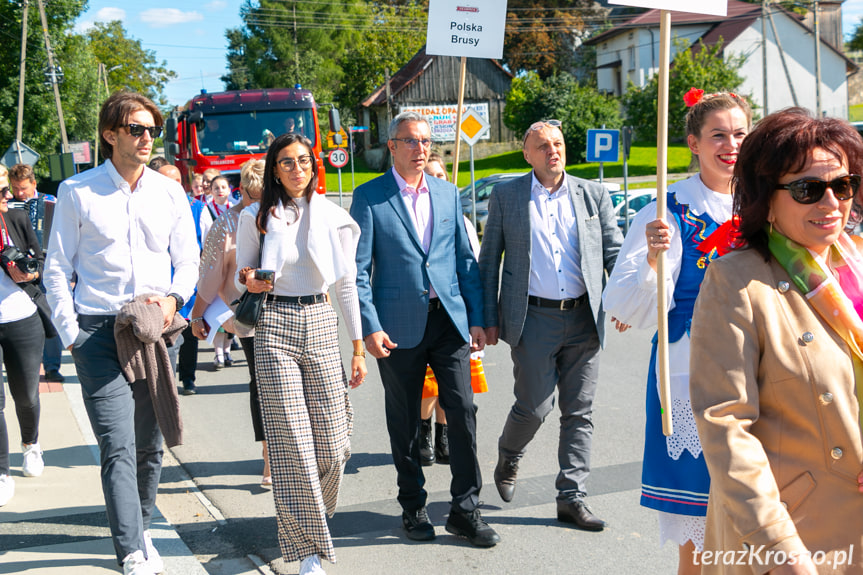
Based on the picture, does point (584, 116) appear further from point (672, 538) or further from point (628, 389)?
point (672, 538)

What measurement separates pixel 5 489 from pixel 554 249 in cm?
353

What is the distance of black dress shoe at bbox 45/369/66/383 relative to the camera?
27.5 ft

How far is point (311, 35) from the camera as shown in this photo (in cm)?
6700

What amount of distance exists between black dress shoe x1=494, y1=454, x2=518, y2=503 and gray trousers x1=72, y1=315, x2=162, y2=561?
1.95 meters

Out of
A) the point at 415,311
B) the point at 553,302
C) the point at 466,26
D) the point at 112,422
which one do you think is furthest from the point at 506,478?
the point at 466,26

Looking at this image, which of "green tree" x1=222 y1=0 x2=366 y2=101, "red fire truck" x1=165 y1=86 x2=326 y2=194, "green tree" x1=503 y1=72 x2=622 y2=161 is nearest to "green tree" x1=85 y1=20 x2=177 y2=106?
"green tree" x1=222 y1=0 x2=366 y2=101

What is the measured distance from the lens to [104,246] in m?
3.89

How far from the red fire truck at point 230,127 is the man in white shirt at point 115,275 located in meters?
13.8

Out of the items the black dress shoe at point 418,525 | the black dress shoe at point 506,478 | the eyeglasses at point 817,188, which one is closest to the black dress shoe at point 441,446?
the black dress shoe at point 506,478

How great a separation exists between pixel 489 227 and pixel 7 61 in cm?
3731

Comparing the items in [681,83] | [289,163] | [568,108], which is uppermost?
[681,83]

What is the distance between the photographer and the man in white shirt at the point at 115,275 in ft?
12.5

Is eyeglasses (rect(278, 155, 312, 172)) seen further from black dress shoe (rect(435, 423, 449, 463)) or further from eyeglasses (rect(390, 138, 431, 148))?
black dress shoe (rect(435, 423, 449, 463))

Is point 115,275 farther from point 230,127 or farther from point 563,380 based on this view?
point 230,127
